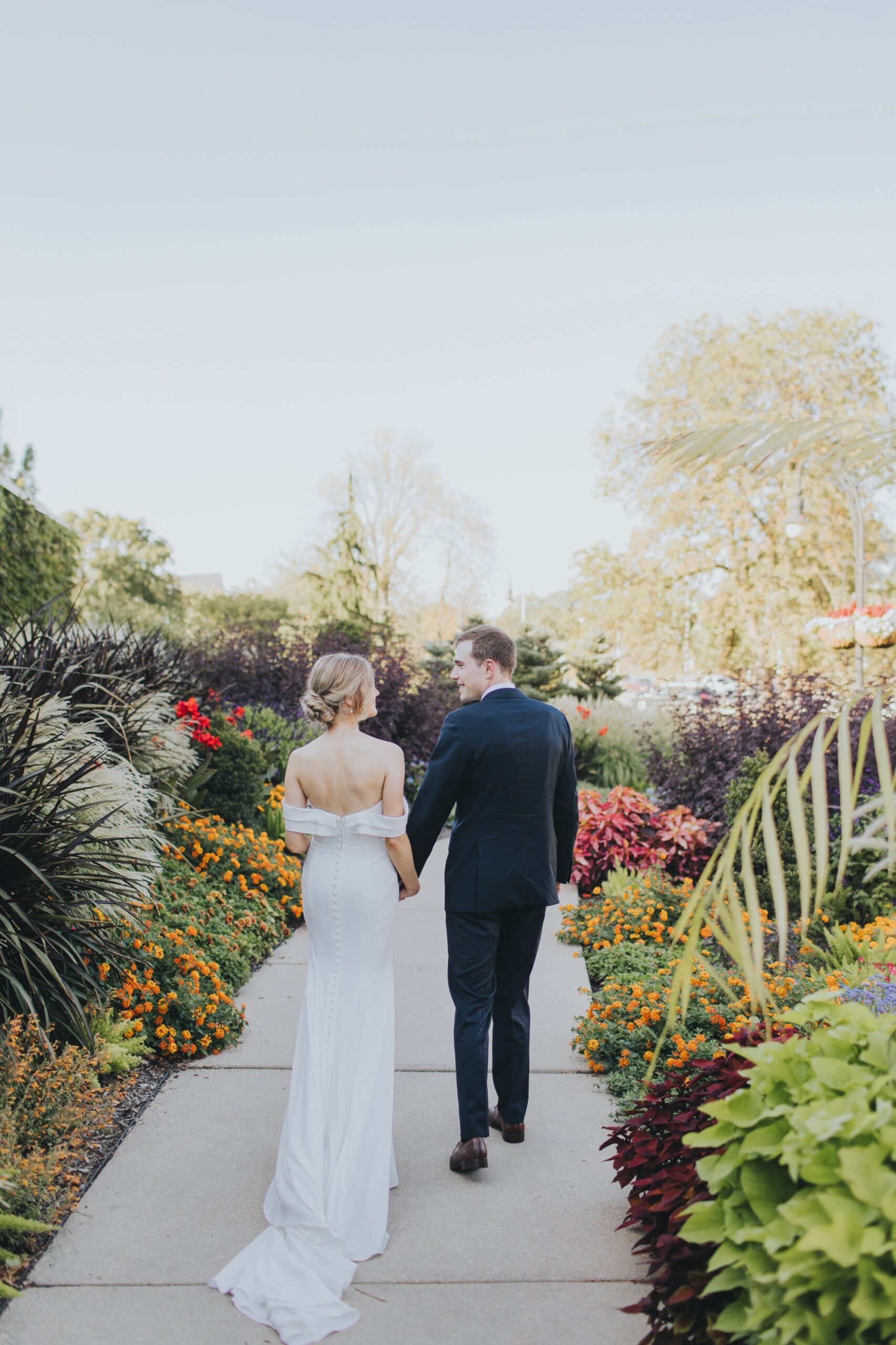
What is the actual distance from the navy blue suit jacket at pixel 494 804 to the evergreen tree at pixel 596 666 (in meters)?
17.7

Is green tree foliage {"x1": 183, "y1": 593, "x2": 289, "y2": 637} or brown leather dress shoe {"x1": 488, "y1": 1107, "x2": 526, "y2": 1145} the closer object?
brown leather dress shoe {"x1": 488, "y1": 1107, "x2": 526, "y2": 1145}

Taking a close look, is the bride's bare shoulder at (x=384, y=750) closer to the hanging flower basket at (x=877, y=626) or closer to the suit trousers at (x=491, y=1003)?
the suit trousers at (x=491, y=1003)

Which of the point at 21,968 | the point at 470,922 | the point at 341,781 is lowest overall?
the point at 21,968

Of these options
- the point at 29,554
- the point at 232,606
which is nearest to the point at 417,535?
the point at 232,606

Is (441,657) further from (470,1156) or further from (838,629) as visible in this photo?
(470,1156)

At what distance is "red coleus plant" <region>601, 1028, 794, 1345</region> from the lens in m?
2.12

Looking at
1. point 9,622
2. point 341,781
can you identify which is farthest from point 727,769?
point 9,622

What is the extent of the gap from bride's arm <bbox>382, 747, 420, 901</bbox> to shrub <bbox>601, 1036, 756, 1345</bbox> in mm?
1056

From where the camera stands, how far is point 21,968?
12.3 feet

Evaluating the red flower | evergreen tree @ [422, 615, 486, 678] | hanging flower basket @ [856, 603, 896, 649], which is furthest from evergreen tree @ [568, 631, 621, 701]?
the red flower

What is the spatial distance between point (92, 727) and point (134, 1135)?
2569 mm

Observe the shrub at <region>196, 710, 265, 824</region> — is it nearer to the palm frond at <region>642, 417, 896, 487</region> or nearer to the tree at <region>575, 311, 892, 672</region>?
the palm frond at <region>642, 417, 896, 487</region>

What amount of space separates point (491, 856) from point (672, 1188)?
1.27 meters

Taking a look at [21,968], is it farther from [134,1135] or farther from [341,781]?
[341,781]
